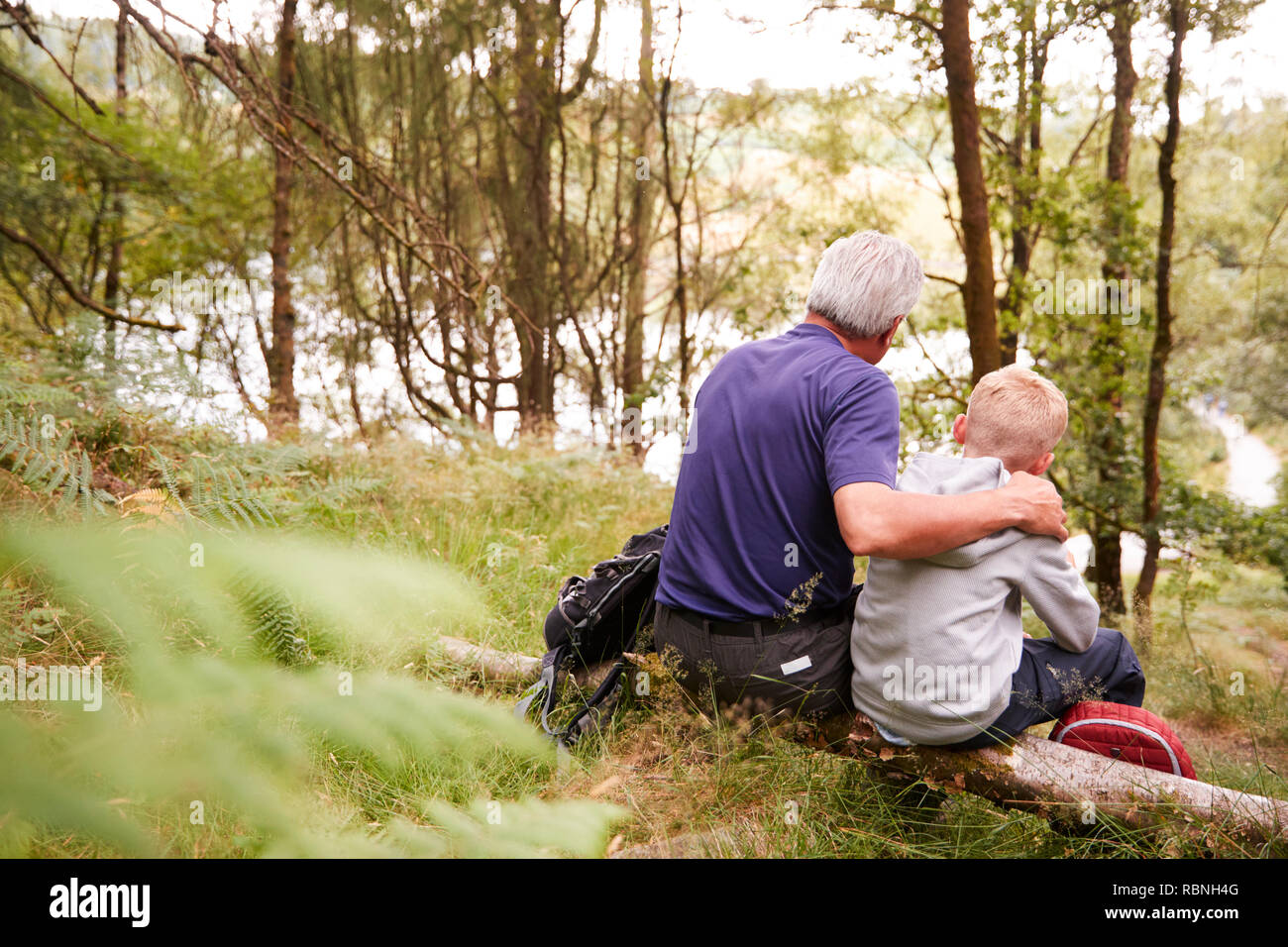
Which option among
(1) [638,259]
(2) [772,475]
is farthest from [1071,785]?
(1) [638,259]

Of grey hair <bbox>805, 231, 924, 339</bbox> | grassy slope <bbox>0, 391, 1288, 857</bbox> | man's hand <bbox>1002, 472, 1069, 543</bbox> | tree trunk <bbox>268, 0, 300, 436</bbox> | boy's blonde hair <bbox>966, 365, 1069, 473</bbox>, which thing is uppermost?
tree trunk <bbox>268, 0, 300, 436</bbox>

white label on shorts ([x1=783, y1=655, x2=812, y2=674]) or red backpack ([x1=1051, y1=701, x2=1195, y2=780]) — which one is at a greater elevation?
white label on shorts ([x1=783, y1=655, x2=812, y2=674])

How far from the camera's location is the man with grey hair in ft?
7.70

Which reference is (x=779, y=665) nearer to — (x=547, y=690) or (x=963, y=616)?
(x=963, y=616)

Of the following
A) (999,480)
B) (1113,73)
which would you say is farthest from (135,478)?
(1113,73)

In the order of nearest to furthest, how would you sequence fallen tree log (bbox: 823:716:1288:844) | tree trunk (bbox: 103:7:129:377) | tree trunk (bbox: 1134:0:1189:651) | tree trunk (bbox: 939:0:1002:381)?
fallen tree log (bbox: 823:716:1288:844)
tree trunk (bbox: 939:0:1002:381)
tree trunk (bbox: 1134:0:1189:651)
tree trunk (bbox: 103:7:129:377)

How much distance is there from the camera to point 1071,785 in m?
2.19

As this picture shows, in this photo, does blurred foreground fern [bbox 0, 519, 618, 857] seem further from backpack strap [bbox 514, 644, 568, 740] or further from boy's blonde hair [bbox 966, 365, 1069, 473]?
boy's blonde hair [bbox 966, 365, 1069, 473]

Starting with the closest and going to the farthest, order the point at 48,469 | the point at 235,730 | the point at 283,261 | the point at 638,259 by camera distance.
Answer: the point at 235,730, the point at 48,469, the point at 283,261, the point at 638,259

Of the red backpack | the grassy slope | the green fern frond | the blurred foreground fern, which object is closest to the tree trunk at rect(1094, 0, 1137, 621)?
the grassy slope

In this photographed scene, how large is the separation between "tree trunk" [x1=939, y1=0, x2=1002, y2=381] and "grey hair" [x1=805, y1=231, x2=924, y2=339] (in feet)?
12.9

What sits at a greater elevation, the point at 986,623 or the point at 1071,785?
the point at 986,623

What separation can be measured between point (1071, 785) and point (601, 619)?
1570 millimetres

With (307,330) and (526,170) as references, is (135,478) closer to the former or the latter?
(526,170)
